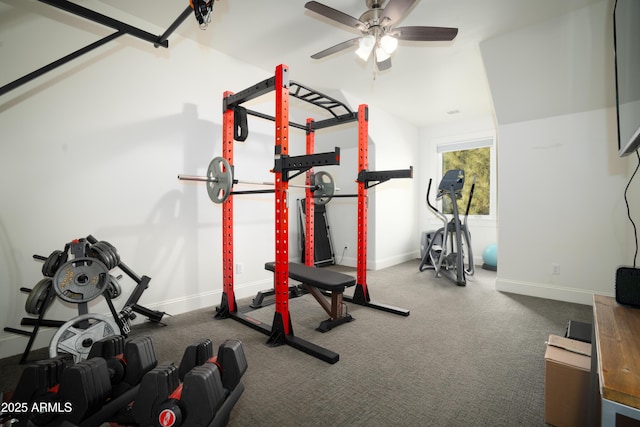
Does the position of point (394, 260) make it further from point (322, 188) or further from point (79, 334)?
point (79, 334)

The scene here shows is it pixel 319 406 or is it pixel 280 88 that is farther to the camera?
pixel 280 88

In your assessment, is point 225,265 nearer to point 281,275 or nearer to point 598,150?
point 281,275

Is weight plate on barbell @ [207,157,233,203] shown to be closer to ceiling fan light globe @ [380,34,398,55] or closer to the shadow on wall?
the shadow on wall

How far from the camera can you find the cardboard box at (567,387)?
1397 millimetres

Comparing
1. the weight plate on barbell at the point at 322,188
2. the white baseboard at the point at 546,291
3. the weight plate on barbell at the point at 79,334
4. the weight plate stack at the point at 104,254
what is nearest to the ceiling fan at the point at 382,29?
the weight plate on barbell at the point at 322,188

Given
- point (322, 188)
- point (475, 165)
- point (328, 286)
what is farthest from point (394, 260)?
point (328, 286)

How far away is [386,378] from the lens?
1888 millimetres

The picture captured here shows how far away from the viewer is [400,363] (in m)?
2.07

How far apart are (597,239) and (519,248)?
0.73 meters

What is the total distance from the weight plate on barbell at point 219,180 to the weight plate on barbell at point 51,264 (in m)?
1.13

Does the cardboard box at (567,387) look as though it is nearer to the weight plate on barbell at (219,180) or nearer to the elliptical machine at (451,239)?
the weight plate on barbell at (219,180)

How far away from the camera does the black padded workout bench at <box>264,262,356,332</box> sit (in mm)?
2503

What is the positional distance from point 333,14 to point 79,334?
284cm

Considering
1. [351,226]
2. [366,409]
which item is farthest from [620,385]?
[351,226]
